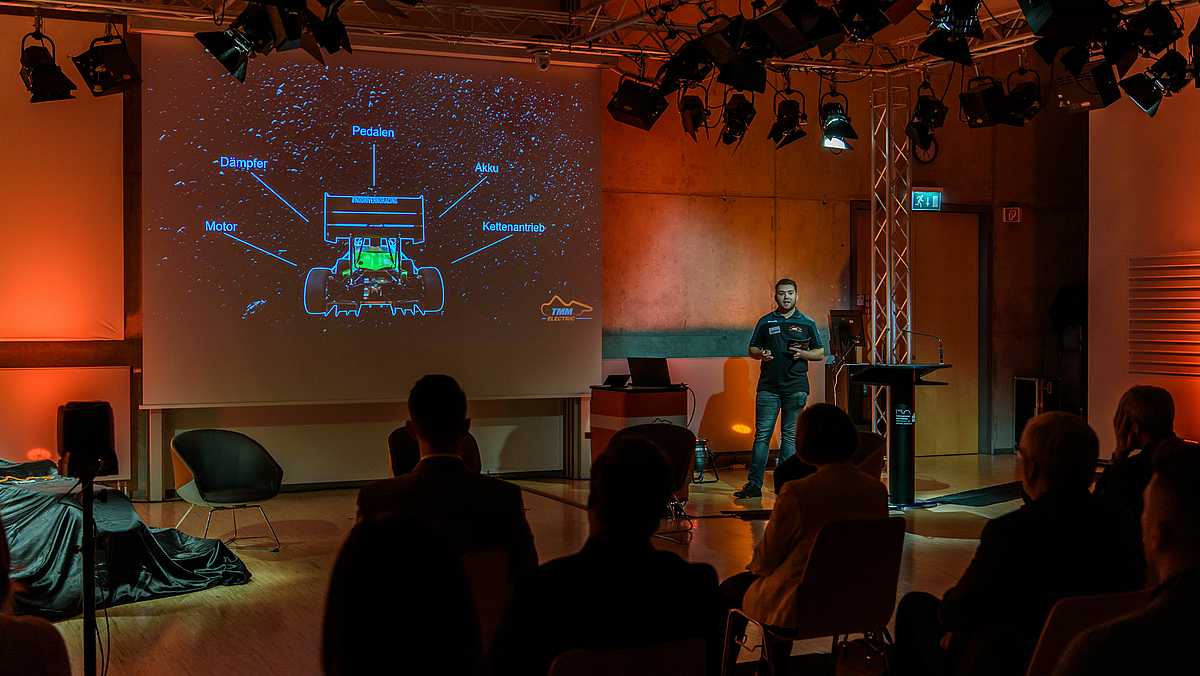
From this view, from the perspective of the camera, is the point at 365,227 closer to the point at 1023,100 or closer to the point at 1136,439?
the point at 1023,100

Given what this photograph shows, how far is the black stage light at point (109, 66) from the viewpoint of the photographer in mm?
6754

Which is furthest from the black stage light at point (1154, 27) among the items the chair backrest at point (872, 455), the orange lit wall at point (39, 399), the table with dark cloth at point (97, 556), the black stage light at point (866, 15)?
the orange lit wall at point (39, 399)

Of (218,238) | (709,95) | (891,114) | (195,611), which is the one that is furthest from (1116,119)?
(195,611)

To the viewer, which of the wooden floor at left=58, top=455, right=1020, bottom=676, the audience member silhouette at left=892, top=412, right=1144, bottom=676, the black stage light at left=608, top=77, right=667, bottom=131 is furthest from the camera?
the black stage light at left=608, top=77, right=667, bottom=131

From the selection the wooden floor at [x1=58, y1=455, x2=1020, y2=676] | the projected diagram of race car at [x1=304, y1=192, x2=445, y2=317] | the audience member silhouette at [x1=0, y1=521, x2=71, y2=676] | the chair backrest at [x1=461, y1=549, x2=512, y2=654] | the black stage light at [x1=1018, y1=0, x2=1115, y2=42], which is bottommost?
the wooden floor at [x1=58, y1=455, x2=1020, y2=676]

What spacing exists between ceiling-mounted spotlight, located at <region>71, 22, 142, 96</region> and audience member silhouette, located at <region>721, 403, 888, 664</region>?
5588 millimetres

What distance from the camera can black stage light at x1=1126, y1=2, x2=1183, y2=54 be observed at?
21.1 ft

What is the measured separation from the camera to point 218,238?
755 centimetres

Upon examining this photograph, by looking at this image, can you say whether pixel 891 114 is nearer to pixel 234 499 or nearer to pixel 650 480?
pixel 234 499

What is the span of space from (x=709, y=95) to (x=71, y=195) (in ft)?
18.6

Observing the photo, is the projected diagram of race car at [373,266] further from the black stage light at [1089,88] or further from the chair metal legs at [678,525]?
the black stage light at [1089,88]

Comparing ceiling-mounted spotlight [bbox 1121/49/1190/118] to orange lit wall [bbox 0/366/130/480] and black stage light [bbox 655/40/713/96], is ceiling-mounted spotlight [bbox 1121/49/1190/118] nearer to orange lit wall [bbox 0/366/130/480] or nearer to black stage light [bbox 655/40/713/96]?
black stage light [bbox 655/40/713/96]

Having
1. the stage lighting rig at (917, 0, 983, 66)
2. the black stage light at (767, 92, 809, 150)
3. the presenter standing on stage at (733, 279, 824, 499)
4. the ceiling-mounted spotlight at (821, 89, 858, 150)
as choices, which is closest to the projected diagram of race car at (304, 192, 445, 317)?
the presenter standing on stage at (733, 279, 824, 499)

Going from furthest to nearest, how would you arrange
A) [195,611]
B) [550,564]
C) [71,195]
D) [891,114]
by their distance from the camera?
1. [891,114]
2. [71,195]
3. [195,611]
4. [550,564]
